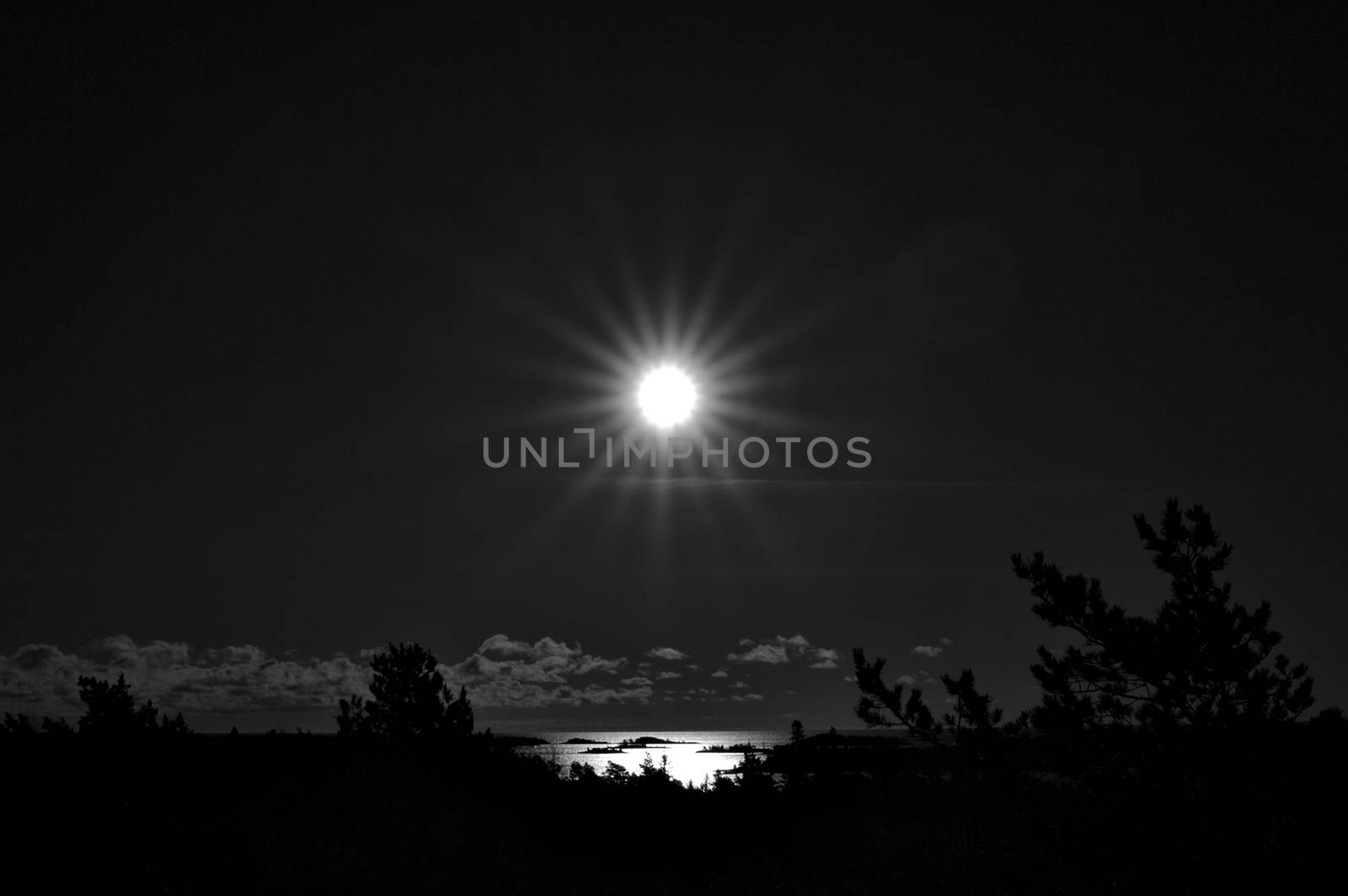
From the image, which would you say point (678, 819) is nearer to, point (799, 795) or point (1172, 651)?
point (799, 795)

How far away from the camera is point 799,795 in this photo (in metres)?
30.3

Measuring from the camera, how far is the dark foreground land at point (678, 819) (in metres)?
10.2

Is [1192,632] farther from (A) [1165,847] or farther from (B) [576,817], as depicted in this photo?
(B) [576,817]

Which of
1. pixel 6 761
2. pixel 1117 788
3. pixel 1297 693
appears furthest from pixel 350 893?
pixel 1297 693

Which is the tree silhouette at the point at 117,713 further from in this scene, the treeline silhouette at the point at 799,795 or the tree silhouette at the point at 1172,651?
the tree silhouette at the point at 1172,651

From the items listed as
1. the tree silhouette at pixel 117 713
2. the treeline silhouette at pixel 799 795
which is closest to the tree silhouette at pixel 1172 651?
the treeline silhouette at pixel 799 795

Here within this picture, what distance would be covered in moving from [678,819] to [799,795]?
350cm

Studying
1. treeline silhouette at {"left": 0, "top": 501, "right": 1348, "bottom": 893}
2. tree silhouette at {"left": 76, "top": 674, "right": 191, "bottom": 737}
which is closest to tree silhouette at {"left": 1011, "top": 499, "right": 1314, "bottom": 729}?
treeline silhouette at {"left": 0, "top": 501, "right": 1348, "bottom": 893}

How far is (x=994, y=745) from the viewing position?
12.5 metres

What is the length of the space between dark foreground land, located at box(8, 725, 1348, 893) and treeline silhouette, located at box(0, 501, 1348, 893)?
0.15 feet

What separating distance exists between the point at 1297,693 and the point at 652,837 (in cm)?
1999

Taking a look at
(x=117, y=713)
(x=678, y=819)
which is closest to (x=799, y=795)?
(x=678, y=819)

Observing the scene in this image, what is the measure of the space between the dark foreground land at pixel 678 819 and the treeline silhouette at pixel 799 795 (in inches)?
1.8

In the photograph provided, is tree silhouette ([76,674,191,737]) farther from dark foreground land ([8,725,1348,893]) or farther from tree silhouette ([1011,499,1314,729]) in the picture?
tree silhouette ([1011,499,1314,729])
